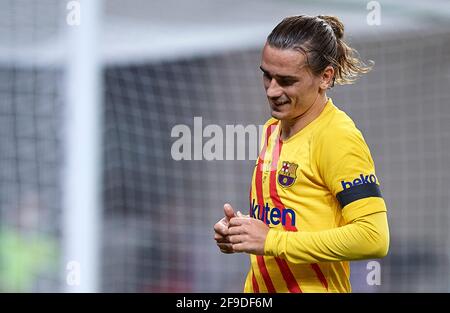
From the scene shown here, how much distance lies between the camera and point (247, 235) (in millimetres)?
1591

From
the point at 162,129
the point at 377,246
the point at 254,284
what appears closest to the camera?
the point at 377,246

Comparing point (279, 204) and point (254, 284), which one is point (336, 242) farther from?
point (254, 284)

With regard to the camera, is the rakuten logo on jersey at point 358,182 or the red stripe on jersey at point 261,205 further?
the red stripe on jersey at point 261,205

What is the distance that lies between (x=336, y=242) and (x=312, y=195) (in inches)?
4.5

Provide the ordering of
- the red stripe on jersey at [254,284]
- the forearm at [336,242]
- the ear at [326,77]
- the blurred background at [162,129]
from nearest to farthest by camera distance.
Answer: the forearm at [336,242] < the ear at [326,77] < the red stripe on jersey at [254,284] < the blurred background at [162,129]

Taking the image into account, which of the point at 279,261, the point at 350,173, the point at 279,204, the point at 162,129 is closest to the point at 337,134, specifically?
the point at 350,173

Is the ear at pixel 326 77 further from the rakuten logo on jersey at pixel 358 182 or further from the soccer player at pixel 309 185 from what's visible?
the rakuten logo on jersey at pixel 358 182

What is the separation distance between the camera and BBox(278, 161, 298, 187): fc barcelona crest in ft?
5.36

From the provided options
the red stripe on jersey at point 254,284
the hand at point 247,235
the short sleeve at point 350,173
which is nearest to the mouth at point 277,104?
the short sleeve at point 350,173

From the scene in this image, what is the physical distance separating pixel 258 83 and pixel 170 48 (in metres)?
0.48

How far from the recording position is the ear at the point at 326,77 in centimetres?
164

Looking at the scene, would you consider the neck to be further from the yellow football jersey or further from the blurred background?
the blurred background

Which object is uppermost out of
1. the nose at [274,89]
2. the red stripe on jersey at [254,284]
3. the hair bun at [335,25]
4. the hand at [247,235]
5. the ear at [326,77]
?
the hair bun at [335,25]

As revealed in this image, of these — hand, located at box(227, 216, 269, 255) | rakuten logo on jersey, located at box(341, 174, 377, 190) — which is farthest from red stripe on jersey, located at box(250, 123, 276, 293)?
rakuten logo on jersey, located at box(341, 174, 377, 190)
